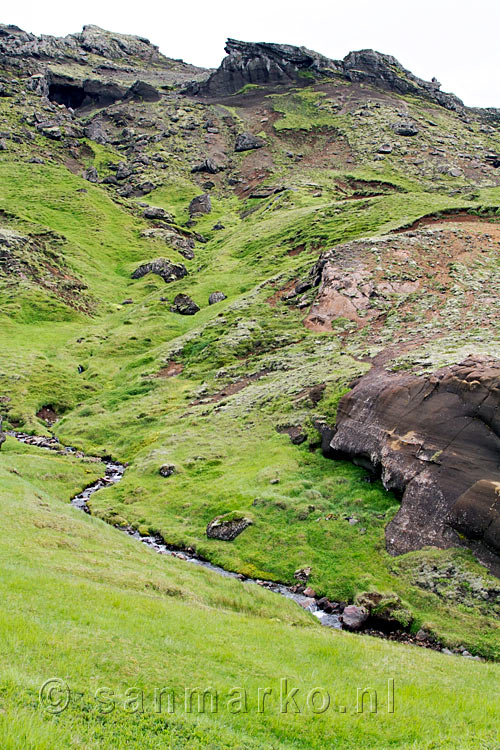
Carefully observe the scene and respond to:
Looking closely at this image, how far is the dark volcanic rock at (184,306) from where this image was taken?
9050cm

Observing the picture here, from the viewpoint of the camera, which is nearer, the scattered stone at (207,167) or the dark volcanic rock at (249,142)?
the scattered stone at (207,167)

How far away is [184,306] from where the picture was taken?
299ft

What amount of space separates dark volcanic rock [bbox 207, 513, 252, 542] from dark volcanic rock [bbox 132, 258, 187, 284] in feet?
305

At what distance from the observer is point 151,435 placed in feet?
172

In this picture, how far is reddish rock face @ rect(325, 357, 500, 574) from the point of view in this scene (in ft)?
88.0

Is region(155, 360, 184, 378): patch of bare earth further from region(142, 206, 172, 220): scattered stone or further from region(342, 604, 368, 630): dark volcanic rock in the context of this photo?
region(142, 206, 172, 220): scattered stone

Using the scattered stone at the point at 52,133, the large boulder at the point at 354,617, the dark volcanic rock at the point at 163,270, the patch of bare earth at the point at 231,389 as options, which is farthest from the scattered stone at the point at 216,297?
the scattered stone at the point at 52,133

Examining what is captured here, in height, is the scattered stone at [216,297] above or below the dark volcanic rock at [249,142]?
below

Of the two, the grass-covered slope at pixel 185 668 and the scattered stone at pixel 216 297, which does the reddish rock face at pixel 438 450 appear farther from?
the scattered stone at pixel 216 297

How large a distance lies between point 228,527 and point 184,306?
208ft

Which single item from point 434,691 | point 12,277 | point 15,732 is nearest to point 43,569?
point 15,732

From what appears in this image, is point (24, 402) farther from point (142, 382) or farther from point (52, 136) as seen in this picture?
point (52, 136)

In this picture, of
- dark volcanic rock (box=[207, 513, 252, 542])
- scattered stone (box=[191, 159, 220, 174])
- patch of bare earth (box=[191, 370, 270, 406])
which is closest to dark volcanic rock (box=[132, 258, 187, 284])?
patch of bare earth (box=[191, 370, 270, 406])

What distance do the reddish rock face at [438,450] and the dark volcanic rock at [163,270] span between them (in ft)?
294
